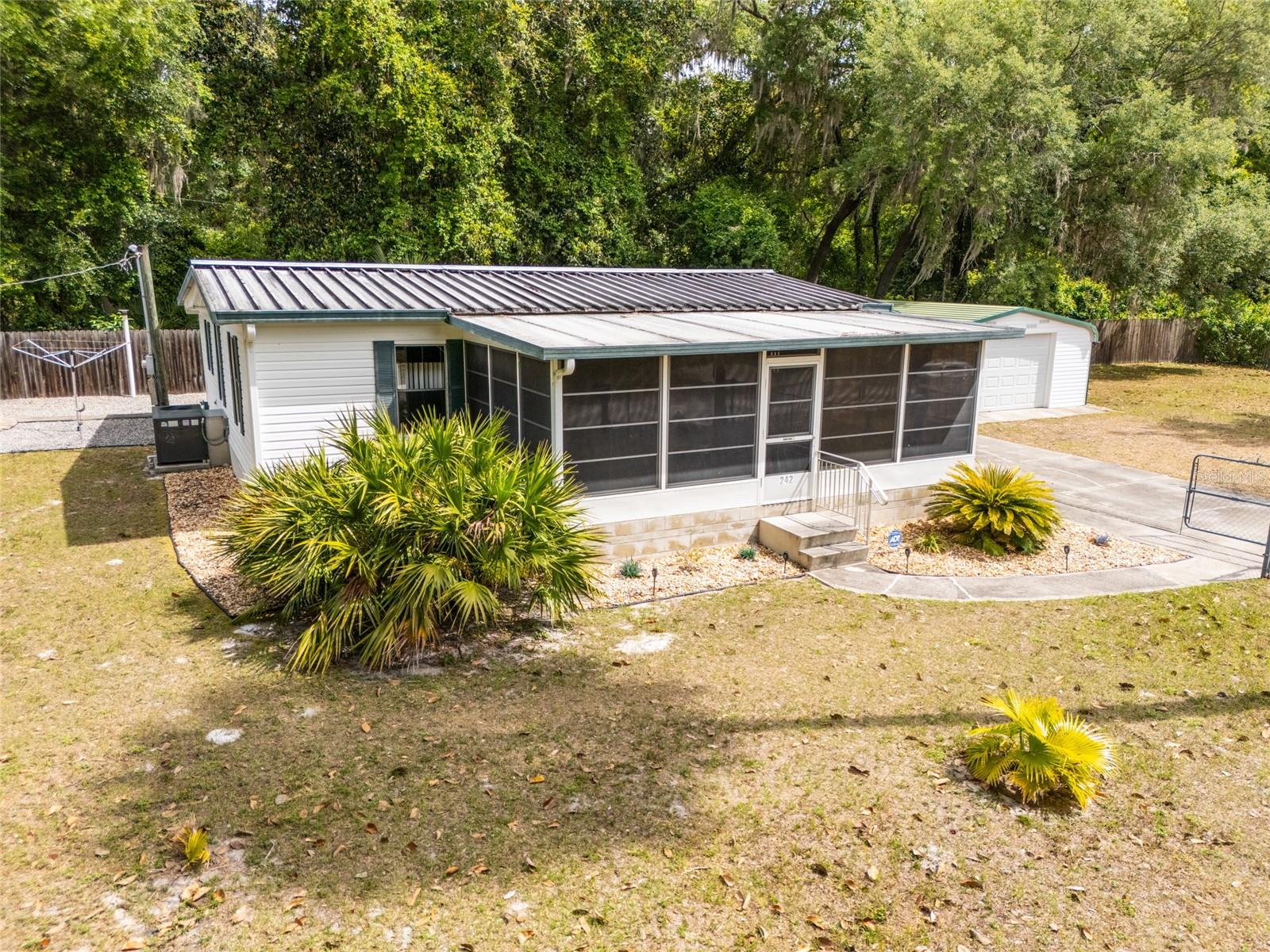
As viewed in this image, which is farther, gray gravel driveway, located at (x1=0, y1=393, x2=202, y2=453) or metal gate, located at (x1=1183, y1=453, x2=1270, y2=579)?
gray gravel driveway, located at (x1=0, y1=393, x2=202, y2=453)

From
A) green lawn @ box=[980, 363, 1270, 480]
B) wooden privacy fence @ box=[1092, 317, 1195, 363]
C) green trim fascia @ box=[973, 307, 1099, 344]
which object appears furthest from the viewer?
wooden privacy fence @ box=[1092, 317, 1195, 363]

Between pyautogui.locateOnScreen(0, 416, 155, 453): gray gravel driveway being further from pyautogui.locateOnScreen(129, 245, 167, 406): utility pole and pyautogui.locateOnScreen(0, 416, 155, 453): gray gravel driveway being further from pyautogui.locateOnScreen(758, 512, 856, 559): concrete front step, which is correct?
pyautogui.locateOnScreen(758, 512, 856, 559): concrete front step

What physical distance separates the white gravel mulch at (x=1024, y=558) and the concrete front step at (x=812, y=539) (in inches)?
17.1

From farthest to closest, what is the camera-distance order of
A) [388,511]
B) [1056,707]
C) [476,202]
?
[476,202], [388,511], [1056,707]

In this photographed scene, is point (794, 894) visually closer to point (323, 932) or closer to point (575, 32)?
point (323, 932)

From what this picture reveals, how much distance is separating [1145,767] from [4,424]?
21.4 metres

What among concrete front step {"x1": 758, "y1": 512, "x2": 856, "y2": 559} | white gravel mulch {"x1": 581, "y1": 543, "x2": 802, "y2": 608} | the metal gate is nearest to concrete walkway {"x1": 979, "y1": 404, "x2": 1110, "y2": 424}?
the metal gate

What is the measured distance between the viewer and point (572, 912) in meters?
4.80

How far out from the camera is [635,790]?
19.5 feet

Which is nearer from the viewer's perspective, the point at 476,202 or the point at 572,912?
the point at 572,912

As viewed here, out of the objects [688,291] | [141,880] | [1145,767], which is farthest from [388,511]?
[688,291]

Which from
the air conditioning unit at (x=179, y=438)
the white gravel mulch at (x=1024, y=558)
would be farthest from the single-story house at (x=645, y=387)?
the air conditioning unit at (x=179, y=438)

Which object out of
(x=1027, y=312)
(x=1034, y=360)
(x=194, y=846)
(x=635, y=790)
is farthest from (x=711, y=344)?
(x=1034, y=360)

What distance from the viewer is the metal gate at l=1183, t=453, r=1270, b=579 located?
38.7 ft
